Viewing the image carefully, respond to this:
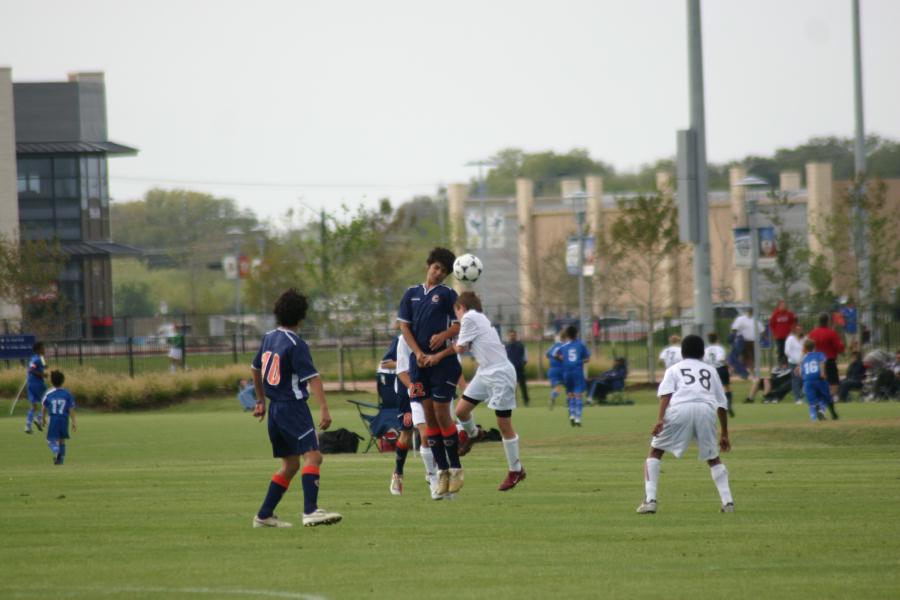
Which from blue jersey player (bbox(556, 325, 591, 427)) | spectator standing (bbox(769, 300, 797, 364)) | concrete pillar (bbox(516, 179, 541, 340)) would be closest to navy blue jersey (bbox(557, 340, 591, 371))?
blue jersey player (bbox(556, 325, 591, 427))

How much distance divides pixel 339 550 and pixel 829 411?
792 inches

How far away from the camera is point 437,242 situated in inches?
2921

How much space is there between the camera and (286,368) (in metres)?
11.2

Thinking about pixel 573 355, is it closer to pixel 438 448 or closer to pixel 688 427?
pixel 438 448

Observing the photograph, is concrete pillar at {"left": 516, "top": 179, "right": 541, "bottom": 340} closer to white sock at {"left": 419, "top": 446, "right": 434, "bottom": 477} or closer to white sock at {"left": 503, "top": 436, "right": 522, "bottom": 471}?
white sock at {"left": 419, "top": 446, "right": 434, "bottom": 477}

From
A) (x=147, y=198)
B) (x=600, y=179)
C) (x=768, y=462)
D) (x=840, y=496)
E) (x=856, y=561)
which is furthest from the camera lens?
(x=147, y=198)

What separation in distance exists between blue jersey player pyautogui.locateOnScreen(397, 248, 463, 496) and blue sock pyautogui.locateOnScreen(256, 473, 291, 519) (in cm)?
244

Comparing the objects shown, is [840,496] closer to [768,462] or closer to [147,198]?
[768,462]

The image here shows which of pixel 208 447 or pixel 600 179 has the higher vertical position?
pixel 600 179

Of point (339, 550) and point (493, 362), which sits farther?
point (493, 362)

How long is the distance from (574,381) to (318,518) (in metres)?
18.3

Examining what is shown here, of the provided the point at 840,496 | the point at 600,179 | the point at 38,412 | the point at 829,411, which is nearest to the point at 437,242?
the point at 600,179

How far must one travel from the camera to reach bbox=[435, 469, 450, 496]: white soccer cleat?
13.5 metres

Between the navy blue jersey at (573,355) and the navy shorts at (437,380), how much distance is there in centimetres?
1648
